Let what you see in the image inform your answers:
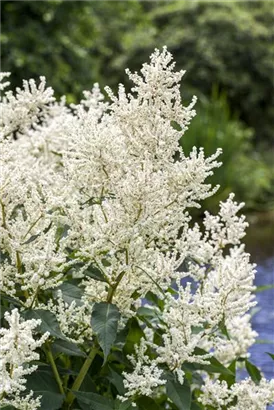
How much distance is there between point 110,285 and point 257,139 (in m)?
15.7

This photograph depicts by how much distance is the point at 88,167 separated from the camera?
6.60 ft

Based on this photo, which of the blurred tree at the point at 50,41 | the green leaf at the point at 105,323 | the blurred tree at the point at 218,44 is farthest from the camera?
the blurred tree at the point at 218,44

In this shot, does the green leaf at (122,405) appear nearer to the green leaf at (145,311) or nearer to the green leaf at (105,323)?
Result: the green leaf at (105,323)

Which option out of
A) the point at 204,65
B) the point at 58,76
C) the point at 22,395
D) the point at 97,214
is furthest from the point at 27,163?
the point at 204,65

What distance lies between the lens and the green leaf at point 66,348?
2.06m

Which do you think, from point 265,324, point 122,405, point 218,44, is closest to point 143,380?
point 122,405

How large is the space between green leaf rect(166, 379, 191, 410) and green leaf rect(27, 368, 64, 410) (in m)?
0.24

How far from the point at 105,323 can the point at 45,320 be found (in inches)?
5.1

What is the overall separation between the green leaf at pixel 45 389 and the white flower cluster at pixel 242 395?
16.8 inches

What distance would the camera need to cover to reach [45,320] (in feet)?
6.33

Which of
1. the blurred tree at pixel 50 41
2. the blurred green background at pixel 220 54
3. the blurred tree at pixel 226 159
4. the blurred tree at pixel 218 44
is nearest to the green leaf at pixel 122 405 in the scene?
the blurred tree at pixel 226 159

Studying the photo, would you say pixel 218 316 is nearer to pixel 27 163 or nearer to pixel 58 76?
pixel 27 163

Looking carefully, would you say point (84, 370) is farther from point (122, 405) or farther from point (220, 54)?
point (220, 54)

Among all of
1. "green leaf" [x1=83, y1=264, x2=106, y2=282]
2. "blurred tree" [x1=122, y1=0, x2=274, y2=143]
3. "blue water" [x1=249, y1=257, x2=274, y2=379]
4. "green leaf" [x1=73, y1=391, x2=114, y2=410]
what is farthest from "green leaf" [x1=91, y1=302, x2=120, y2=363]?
"blurred tree" [x1=122, y1=0, x2=274, y2=143]
